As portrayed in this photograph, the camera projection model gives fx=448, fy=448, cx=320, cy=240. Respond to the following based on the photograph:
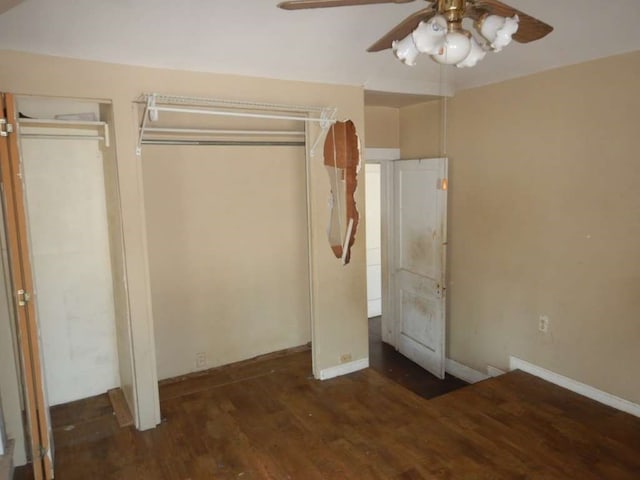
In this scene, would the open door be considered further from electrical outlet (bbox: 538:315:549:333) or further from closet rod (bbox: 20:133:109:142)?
electrical outlet (bbox: 538:315:549:333)

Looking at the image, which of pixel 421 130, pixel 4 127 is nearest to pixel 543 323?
pixel 421 130

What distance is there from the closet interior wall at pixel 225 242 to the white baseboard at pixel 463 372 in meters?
1.46

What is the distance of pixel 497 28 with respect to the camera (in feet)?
4.92

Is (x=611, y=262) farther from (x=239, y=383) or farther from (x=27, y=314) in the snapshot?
(x=27, y=314)

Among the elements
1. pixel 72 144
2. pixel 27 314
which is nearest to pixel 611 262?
pixel 27 314

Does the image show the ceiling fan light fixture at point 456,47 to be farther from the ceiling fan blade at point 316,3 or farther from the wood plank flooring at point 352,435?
the wood plank flooring at point 352,435

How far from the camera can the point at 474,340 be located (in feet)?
13.2

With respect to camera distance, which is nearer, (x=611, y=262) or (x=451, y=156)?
(x=611, y=262)

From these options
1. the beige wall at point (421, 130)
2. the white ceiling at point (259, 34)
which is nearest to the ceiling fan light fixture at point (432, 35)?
the white ceiling at point (259, 34)

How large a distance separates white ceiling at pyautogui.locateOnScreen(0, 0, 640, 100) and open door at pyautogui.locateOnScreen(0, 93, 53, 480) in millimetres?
466

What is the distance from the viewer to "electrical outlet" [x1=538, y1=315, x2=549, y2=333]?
337 cm

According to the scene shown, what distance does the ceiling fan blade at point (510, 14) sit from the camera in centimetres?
151

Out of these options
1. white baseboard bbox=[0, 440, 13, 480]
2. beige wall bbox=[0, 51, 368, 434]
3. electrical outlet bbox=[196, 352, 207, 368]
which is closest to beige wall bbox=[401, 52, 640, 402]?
beige wall bbox=[0, 51, 368, 434]

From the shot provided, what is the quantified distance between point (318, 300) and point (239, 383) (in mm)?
924
